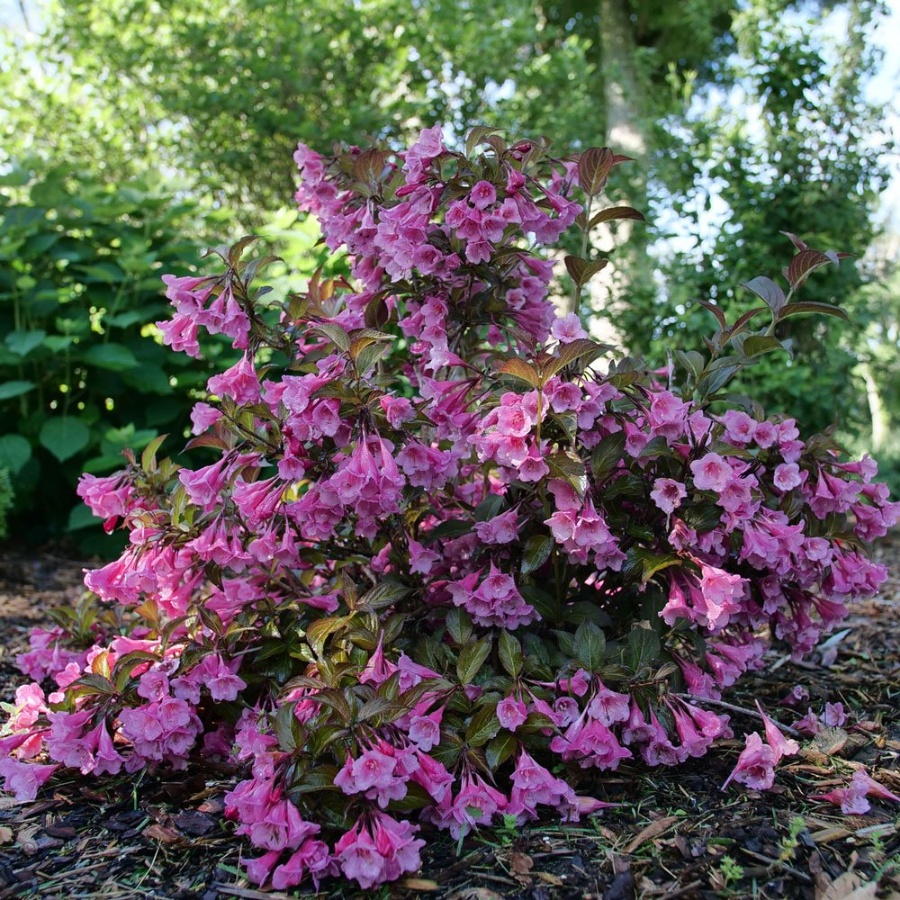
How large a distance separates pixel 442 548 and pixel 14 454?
2.85 m

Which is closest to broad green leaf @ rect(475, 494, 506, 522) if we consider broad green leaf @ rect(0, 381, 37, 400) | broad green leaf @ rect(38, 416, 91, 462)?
broad green leaf @ rect(38, 416, 91, 462)

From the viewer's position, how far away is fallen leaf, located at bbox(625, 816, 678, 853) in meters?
1.69

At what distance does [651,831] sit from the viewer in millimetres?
1737

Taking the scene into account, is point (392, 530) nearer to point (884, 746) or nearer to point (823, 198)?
point (884, 746)

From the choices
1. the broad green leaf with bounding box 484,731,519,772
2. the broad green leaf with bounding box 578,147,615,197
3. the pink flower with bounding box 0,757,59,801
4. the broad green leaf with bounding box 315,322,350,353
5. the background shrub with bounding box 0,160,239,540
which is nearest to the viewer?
the broad green leaf with bounding box 484,731,519,772

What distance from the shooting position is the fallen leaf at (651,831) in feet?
5.54

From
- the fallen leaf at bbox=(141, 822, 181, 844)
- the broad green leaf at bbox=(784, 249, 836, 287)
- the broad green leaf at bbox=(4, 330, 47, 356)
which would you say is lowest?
the fallen leaf at bbox=(141, 822, 181, 844)

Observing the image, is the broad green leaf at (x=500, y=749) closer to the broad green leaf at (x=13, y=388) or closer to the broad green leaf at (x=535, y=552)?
the broad green leaf at (x=535, y=552)

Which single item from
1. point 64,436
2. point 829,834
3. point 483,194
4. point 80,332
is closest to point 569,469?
point 483,194

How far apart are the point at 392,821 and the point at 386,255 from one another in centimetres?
130

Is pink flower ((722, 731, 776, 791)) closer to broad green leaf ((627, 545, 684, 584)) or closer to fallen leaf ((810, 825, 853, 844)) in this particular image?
fallen leaf ((810, 825, 853, 844))

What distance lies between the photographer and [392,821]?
157 centimetres

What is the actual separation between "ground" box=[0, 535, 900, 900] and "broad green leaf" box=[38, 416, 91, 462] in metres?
→ 2.35

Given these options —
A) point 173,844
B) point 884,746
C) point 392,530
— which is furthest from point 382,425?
point 884,746
